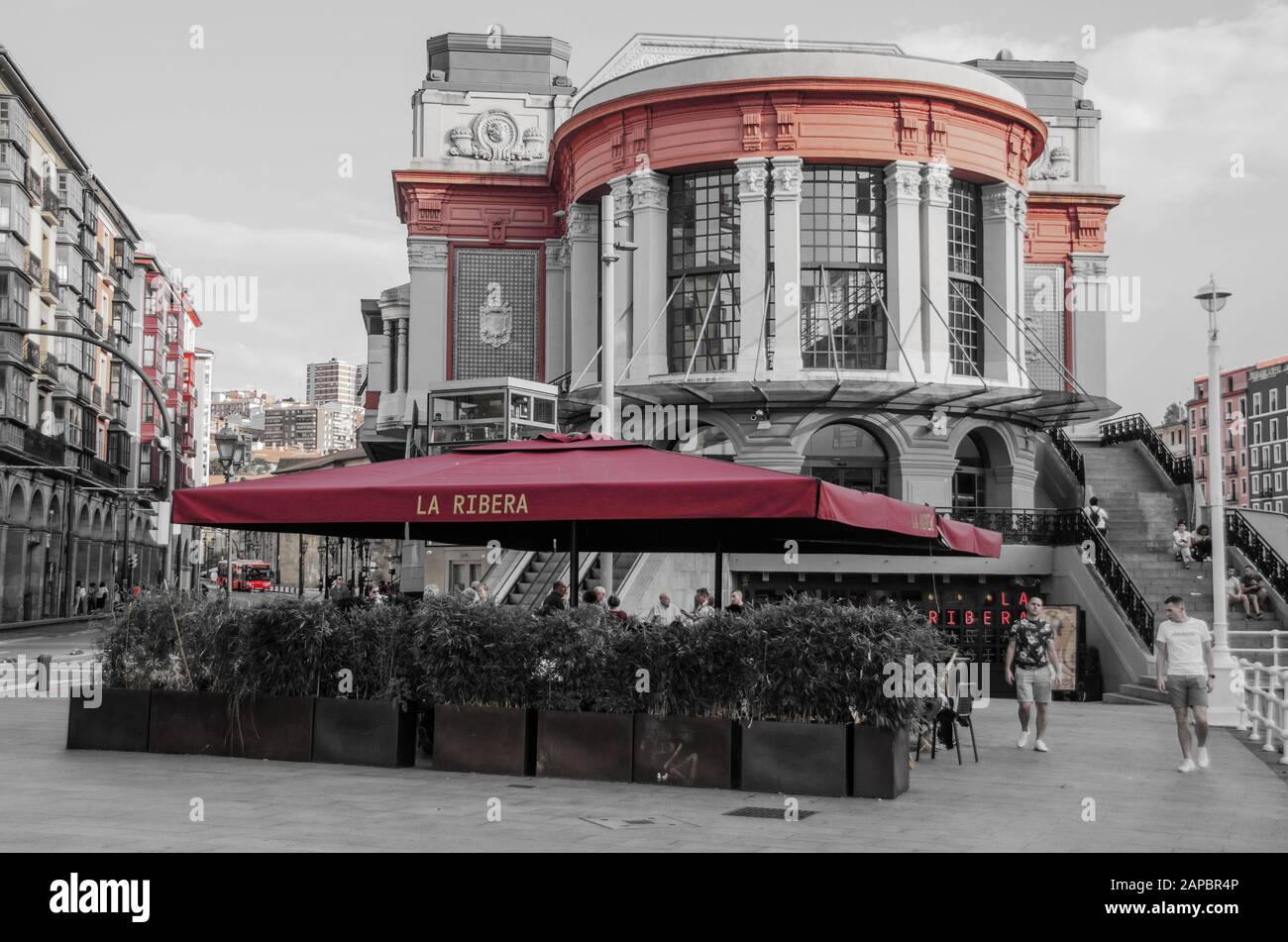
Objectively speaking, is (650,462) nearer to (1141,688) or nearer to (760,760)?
(760,760)

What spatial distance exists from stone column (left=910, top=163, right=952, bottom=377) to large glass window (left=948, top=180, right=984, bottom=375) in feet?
2.93

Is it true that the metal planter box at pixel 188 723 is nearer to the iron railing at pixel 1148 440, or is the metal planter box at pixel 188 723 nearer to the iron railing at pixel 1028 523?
the iron railing at pixel 1028 523

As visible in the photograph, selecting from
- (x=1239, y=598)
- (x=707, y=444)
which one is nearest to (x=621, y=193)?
(x=707, y=444)

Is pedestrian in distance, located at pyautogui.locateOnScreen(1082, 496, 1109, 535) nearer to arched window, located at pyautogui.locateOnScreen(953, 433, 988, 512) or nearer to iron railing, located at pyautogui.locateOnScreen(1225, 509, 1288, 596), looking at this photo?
iron railing, located at pyautogui.locateOnScreen(1225, 509, 1288, 596)

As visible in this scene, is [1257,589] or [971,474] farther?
[971,474]

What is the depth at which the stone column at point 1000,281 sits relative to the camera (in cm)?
3716

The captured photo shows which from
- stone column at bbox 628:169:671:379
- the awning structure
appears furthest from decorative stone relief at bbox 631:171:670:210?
the awning structure

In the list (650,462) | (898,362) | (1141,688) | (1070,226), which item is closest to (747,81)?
(898,362)

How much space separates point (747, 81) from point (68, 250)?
4527 cm

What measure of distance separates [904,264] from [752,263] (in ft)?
12.3

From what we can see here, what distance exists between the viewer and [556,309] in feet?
145

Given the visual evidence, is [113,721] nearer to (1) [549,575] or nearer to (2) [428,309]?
(1) [549,575]

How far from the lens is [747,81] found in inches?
1399

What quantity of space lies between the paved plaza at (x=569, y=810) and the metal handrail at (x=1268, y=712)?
153 cm
